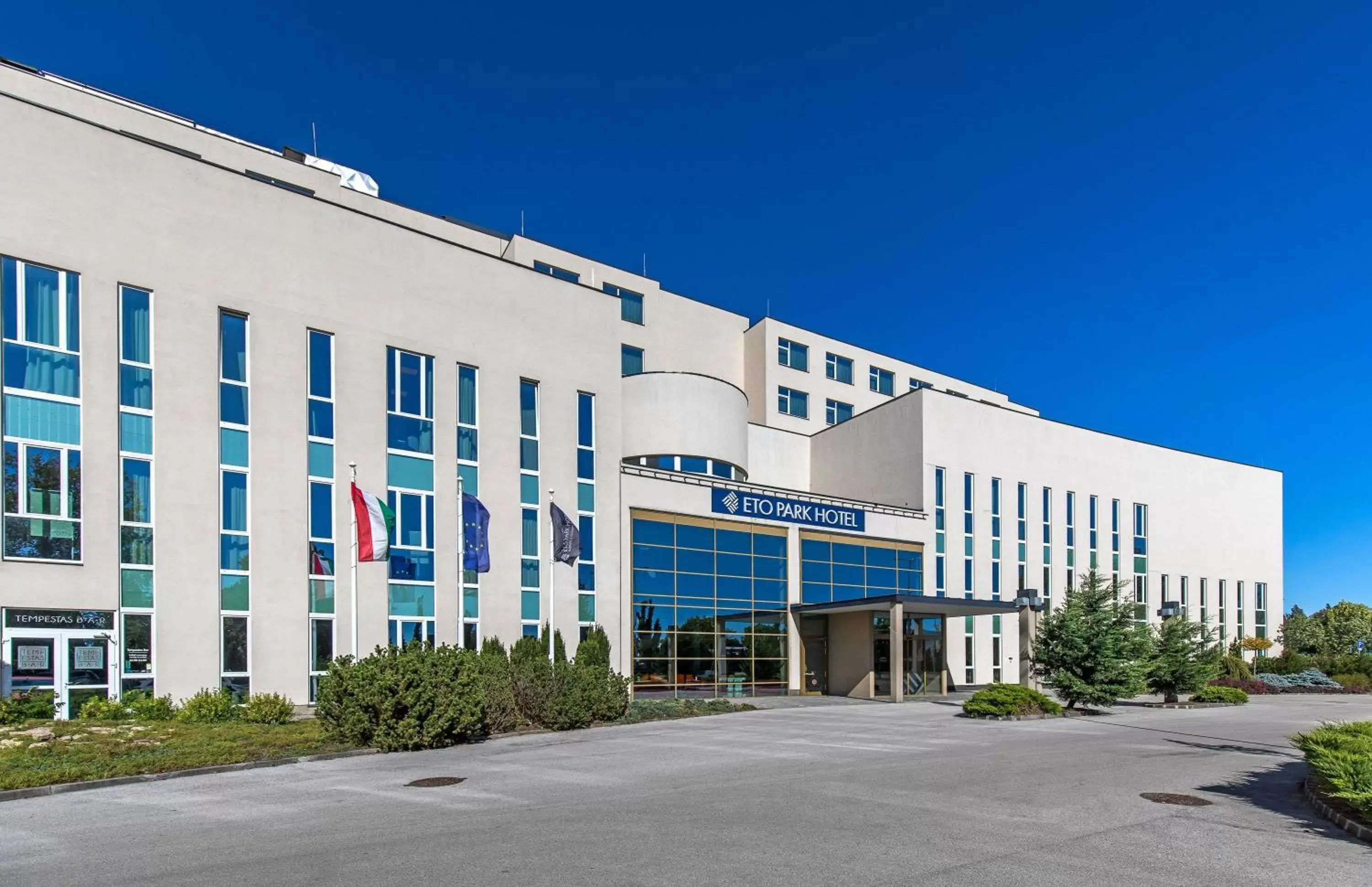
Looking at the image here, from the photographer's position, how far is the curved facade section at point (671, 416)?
129 feet

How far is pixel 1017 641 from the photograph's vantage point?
1839 inches

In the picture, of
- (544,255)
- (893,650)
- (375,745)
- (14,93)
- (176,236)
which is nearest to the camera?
(375,745)

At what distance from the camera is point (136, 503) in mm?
24609

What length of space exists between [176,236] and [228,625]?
10.6 metres

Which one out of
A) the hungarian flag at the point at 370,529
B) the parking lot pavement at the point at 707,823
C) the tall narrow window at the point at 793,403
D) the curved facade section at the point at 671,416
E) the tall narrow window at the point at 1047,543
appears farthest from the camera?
the tall narrow window at the point at 793,403

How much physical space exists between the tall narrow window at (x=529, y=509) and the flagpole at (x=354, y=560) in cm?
576

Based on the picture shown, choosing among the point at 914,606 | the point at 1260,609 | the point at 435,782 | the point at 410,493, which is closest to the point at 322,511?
the point at 410,493

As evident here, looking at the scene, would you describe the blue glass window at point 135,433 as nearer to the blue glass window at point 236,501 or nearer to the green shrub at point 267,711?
the blue glass window at point 236,501

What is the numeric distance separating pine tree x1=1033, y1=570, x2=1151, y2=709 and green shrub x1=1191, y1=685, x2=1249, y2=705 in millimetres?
6500

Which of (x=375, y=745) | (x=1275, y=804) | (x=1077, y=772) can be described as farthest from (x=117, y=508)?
(x=1275, y=804)

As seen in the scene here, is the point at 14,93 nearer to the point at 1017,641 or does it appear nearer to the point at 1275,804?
the point at 1275,804

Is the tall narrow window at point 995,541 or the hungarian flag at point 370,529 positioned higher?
the hungarian flag at point 370,529

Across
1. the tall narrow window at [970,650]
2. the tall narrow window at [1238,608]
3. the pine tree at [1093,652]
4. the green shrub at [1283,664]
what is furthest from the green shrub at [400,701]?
the tall narrow window at [1238,608]

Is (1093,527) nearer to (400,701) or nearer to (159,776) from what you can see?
(400,701)
